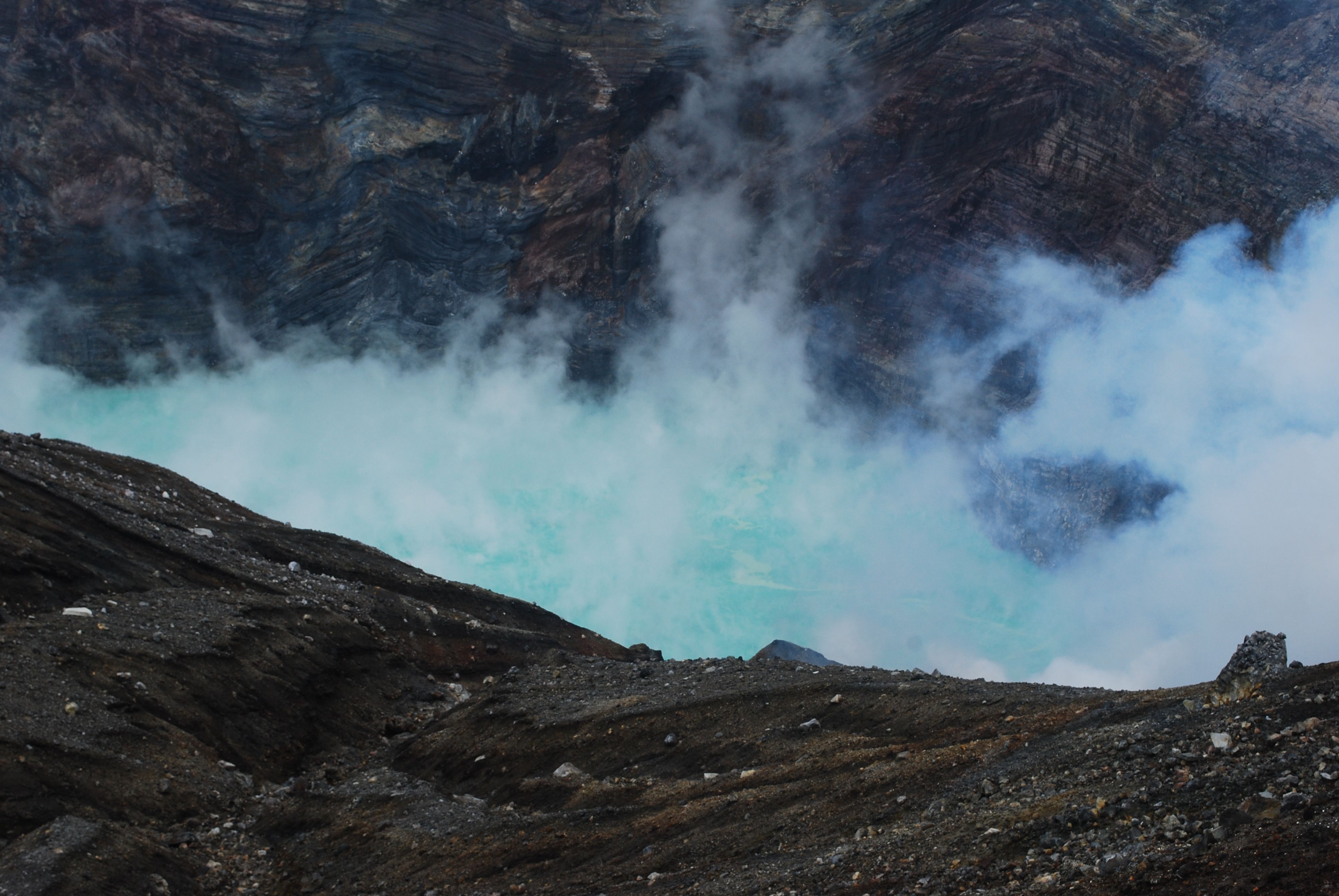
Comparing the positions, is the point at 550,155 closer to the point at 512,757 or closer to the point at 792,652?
the point at 792,652

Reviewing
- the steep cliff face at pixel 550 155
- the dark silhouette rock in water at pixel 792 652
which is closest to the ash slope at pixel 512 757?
the dark silhouette rock in water at pixel 792 652

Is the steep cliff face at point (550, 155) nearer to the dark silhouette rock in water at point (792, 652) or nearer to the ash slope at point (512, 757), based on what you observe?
the dark silhouette rock in water at point (792, 652)

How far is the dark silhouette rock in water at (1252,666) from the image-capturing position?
14344mm

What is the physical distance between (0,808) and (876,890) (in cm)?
1365

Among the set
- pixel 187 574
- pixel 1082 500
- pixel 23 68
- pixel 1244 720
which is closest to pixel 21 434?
pixel 187 574

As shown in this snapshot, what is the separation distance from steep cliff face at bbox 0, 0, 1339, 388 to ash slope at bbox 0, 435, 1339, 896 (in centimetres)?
3528

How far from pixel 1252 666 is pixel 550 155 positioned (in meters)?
57.9

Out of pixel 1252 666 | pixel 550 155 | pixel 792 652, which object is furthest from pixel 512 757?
pixel 550 155

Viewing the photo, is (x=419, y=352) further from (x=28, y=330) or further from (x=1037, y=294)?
(x=1037, y=294)

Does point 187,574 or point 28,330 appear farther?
point 28,330

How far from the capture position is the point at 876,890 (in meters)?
11.6

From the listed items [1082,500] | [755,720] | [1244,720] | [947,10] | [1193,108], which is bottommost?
→ [1244,720]

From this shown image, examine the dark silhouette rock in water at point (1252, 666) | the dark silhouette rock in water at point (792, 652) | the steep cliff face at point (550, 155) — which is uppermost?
the steep cliff face at point (550, 155)

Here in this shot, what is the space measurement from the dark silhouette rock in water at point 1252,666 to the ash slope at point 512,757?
0.38m
